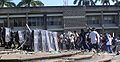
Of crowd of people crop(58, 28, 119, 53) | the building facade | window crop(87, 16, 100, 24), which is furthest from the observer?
window crop(87, 16, 100, 24)

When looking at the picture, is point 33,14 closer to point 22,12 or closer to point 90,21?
point 22,12

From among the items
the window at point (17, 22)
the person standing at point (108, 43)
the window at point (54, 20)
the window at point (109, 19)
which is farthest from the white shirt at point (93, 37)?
the window at point (109, 19)

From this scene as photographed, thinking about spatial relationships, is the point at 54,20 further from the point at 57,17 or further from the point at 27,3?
the point at 27,3

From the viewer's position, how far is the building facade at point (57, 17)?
5066 cm

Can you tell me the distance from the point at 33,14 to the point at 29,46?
35493mm

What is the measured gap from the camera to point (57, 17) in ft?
169

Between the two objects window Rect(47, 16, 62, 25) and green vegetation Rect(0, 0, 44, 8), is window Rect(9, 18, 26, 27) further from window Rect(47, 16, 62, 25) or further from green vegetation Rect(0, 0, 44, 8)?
green vegetation Rect(0, 0, 44, 8)

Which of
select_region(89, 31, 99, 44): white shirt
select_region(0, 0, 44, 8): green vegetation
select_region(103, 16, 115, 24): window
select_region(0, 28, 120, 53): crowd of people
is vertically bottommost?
select_region(103, 16, 115, 24): window

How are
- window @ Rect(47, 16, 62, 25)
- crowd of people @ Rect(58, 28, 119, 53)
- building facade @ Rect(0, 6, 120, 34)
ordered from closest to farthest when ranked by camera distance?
crowd of people @ Rect(58, 28, 119, 53) → building facade @ Rect(0, 6, 120, 34) → window @ Rect(47, 16, 62, 25)

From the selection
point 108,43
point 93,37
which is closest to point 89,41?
point 93,37

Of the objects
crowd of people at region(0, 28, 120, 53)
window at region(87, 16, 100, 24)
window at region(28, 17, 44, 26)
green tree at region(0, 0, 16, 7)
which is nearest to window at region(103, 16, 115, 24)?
window at region(87, 16, 100, 24)

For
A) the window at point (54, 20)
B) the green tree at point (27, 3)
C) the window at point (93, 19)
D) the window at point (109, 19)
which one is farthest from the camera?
the green tree at point (27, 3)

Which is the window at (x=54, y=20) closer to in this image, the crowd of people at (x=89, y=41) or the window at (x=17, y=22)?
the window at (x=17, y=22)

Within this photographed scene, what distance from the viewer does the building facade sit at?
50.7 m
